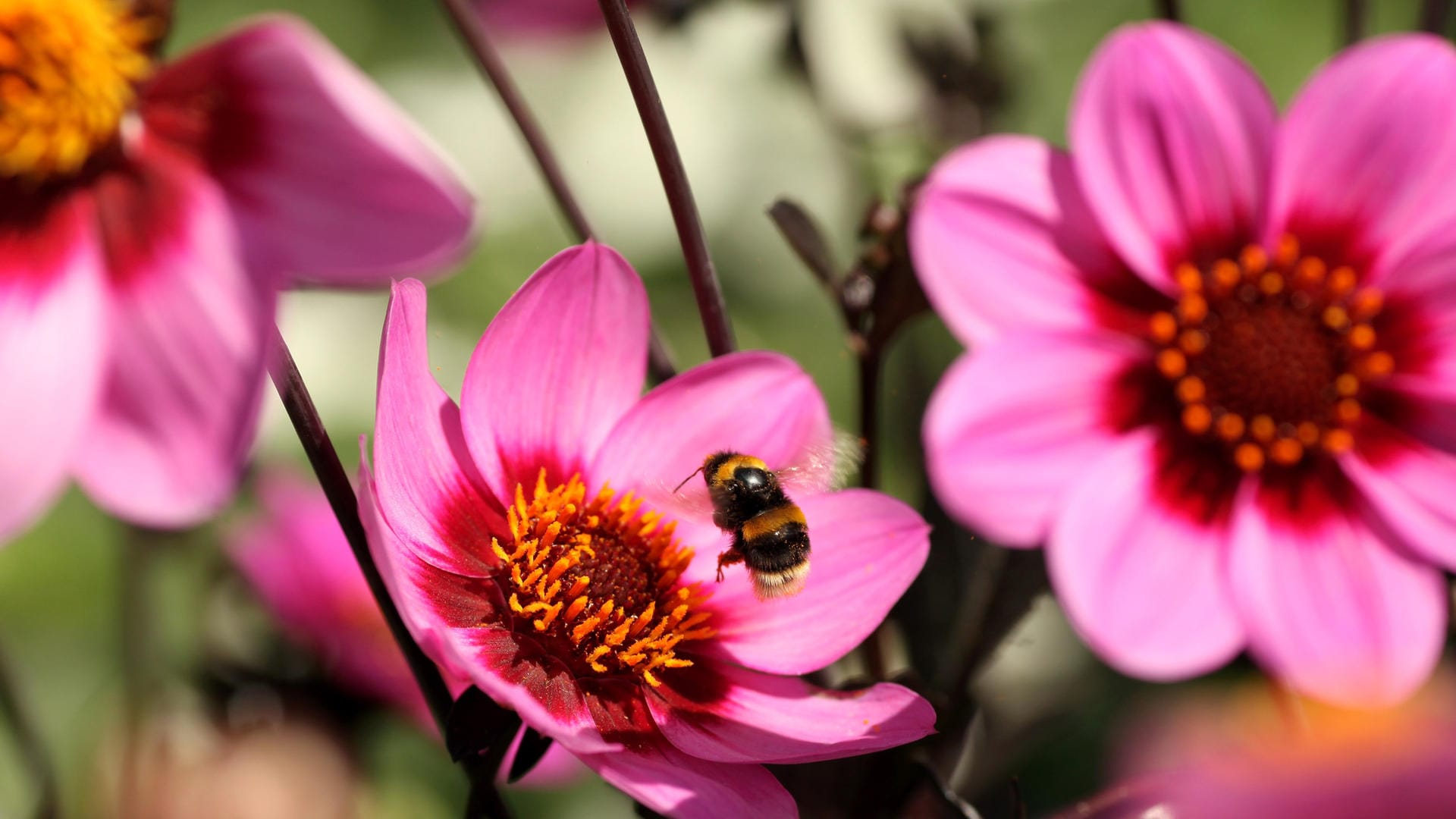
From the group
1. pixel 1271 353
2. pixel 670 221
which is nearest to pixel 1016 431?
pixel 1271 353

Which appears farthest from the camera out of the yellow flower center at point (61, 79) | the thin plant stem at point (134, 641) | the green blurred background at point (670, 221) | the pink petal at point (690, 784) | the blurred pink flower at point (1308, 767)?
the green blurred background at point (670, 221)

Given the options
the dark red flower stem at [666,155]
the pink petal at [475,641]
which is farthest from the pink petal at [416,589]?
the dark red flower stem at [666,155]

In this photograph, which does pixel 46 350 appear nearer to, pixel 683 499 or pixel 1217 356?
pixel 683 499

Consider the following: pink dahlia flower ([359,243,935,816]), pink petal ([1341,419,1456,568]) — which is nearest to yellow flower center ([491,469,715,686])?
pink dahlia flower ([359,243,935,816])

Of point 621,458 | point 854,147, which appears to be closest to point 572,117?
point 854,147

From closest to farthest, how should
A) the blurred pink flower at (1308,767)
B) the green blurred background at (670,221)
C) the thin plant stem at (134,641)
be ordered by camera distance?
1. the blurred pink flower at (1308,767)
2. the thin plant stem at (134,641)
3. the green blurred background at (670,221)

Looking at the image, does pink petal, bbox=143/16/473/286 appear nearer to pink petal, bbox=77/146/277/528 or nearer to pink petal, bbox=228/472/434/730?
pink petal, bbox=77/146/277/528

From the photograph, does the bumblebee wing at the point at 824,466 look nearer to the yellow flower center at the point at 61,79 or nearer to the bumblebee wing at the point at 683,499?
the bumblebee wing at the point at 683,499
